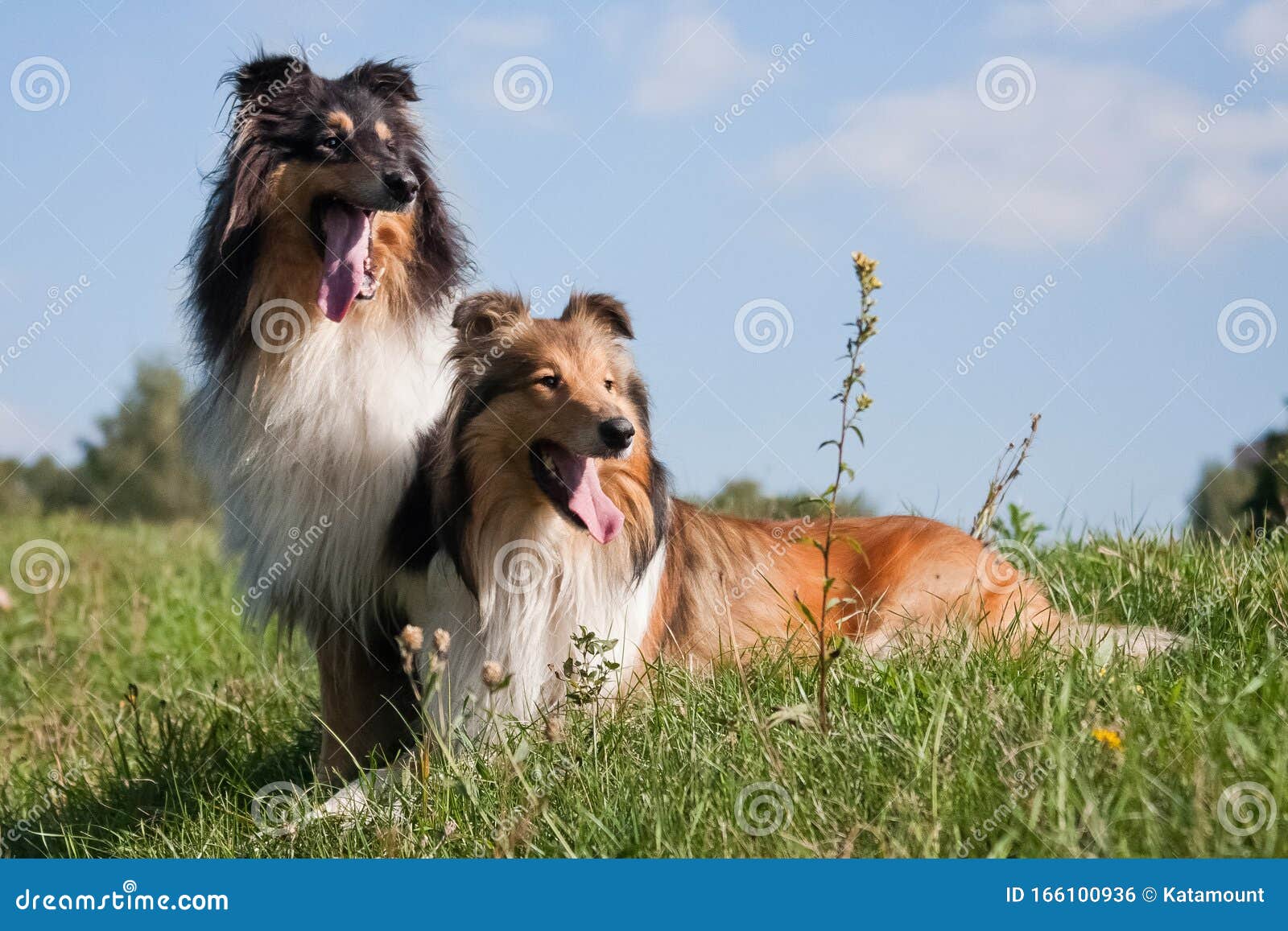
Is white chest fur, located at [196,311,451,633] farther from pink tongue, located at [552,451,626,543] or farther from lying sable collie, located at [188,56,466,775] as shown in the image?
pink tongue, located at [552,451,626,543]

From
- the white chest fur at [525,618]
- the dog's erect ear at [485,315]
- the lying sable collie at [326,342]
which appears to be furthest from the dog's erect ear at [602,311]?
the white chest fur at [525,618]

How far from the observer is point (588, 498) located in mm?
4508

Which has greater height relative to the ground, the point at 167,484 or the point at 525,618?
the point at 525,618

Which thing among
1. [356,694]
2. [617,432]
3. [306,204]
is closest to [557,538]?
[617,432]

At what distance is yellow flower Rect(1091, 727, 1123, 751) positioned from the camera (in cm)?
307

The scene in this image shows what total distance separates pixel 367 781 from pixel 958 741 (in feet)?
6.29

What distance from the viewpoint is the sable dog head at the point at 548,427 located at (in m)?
4.47

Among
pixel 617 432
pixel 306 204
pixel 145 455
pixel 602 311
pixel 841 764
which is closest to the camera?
pixel 841 764

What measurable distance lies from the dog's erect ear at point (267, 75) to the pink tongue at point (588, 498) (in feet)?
6.10

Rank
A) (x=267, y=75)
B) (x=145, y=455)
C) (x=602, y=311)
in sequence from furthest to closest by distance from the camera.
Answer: (x=145, y=455)
(x=602, y=311)
(x=267, y=75)

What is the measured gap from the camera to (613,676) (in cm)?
457

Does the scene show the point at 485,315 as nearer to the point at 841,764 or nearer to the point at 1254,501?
the point at 841,764

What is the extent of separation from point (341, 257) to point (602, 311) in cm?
106

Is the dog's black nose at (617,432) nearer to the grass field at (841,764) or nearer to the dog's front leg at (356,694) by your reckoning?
the grass field at (841,764)
